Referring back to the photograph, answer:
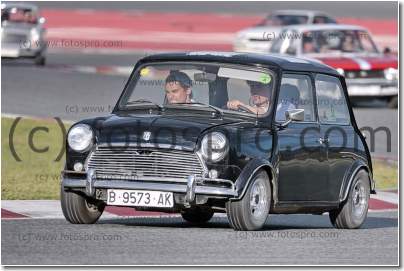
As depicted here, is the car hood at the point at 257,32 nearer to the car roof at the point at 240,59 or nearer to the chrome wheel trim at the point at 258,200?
the car roof at the point at 240,59

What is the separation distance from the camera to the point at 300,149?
34.7 feet

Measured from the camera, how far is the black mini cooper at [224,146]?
9.64 metres

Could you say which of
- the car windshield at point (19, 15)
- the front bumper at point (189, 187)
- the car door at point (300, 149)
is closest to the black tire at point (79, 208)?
the front bumper at point (189, 187)

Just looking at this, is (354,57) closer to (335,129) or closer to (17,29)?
(17,29)

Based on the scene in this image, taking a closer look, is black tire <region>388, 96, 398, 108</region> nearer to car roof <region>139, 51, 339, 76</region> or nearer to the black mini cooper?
the black mini cooper

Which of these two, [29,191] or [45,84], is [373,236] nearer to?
[29,191]

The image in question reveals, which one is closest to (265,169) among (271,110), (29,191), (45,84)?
(271,110)

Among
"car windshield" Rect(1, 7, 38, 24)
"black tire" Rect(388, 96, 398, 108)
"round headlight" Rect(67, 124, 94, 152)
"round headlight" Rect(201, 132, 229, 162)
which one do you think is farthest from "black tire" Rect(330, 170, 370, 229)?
"car windshield" Rect(1, 7, 38, 24)

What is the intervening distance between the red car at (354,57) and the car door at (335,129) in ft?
41.4

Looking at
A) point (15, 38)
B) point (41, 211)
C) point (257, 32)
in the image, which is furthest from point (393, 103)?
point (41, 211)

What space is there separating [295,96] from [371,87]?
1400 cm

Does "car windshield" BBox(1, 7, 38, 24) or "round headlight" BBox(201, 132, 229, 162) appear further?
"car windshield" BBox(1, 7, 38, 24)

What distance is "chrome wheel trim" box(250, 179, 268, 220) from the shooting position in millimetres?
9805

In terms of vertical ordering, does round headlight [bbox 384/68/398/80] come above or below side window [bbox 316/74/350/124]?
above
